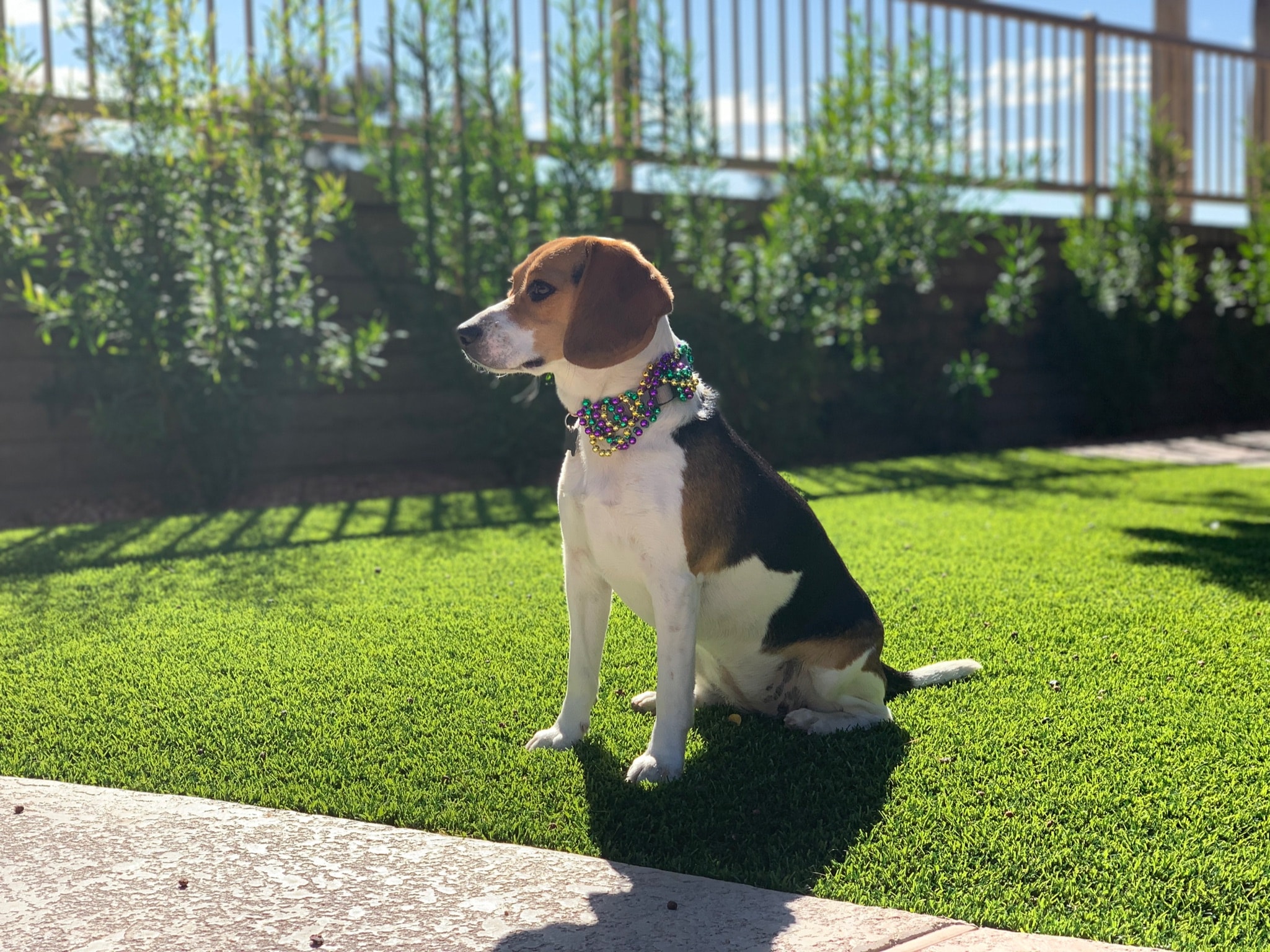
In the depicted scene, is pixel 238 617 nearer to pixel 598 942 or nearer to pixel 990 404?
pixel 598 942

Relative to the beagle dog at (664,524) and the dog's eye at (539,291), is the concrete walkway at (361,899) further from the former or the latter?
the dog's eye at (539,291)

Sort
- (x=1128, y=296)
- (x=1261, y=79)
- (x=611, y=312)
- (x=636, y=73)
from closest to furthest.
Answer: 1. (x=611, y=312)
2. (x=636, y=73)
3. (x=1128, y=296)
4. (x=1261, y=79)

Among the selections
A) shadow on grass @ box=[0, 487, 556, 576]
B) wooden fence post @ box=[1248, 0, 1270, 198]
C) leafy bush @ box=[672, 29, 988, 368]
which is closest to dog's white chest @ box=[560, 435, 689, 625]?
shadow on grass @ box=[0, 487, 556, 576]

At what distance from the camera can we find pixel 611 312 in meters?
2.98

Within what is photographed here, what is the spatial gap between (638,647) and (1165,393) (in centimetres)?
1038

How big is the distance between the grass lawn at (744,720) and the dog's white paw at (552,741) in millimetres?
64

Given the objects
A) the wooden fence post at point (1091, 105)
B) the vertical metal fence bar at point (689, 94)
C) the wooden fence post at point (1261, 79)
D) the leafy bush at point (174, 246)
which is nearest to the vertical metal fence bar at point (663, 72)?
the vertical metal fence bar at point (689, 94)

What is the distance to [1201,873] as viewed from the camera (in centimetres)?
247

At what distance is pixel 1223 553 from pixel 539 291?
13.8 ft

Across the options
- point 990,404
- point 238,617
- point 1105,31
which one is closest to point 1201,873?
point 238,617

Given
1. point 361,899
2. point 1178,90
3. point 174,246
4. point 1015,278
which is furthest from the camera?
point 1178,90

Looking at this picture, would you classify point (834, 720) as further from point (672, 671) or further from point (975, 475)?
point (975, 475)

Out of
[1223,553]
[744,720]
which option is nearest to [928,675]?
[744,720]

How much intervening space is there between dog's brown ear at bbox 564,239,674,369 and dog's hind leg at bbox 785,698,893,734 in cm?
123
